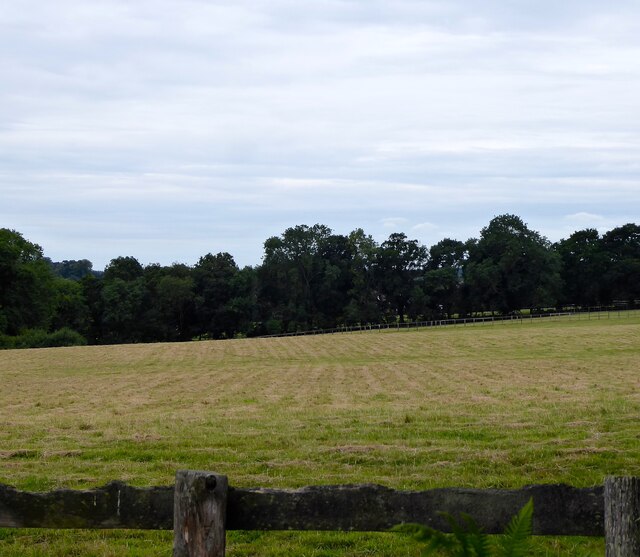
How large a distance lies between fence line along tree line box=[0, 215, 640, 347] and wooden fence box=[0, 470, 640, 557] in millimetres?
110486

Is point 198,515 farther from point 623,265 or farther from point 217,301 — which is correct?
point 623,265

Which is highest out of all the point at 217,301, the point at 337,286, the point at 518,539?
the point at 337,286

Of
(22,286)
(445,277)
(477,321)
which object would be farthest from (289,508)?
(445,277)

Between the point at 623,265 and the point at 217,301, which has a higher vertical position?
the point at 623,265

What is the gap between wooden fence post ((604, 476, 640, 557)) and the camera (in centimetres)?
432

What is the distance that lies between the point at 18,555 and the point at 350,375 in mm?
29744

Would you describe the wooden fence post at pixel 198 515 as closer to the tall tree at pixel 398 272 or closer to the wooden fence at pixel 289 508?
the wooden fence at pixel 289 508

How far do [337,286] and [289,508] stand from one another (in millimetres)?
126277

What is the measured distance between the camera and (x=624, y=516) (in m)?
4.34

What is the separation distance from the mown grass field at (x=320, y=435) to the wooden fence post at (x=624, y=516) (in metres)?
3.02

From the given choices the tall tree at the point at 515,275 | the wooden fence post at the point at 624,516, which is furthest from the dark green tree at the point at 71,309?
the wooden fence post at the point at 624,516

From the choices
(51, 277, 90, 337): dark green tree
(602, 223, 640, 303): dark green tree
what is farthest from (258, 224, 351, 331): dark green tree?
(602, 223, 640, 303): dark green tree

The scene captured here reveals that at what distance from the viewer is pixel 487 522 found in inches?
185

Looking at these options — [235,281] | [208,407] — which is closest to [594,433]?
[208,407]
